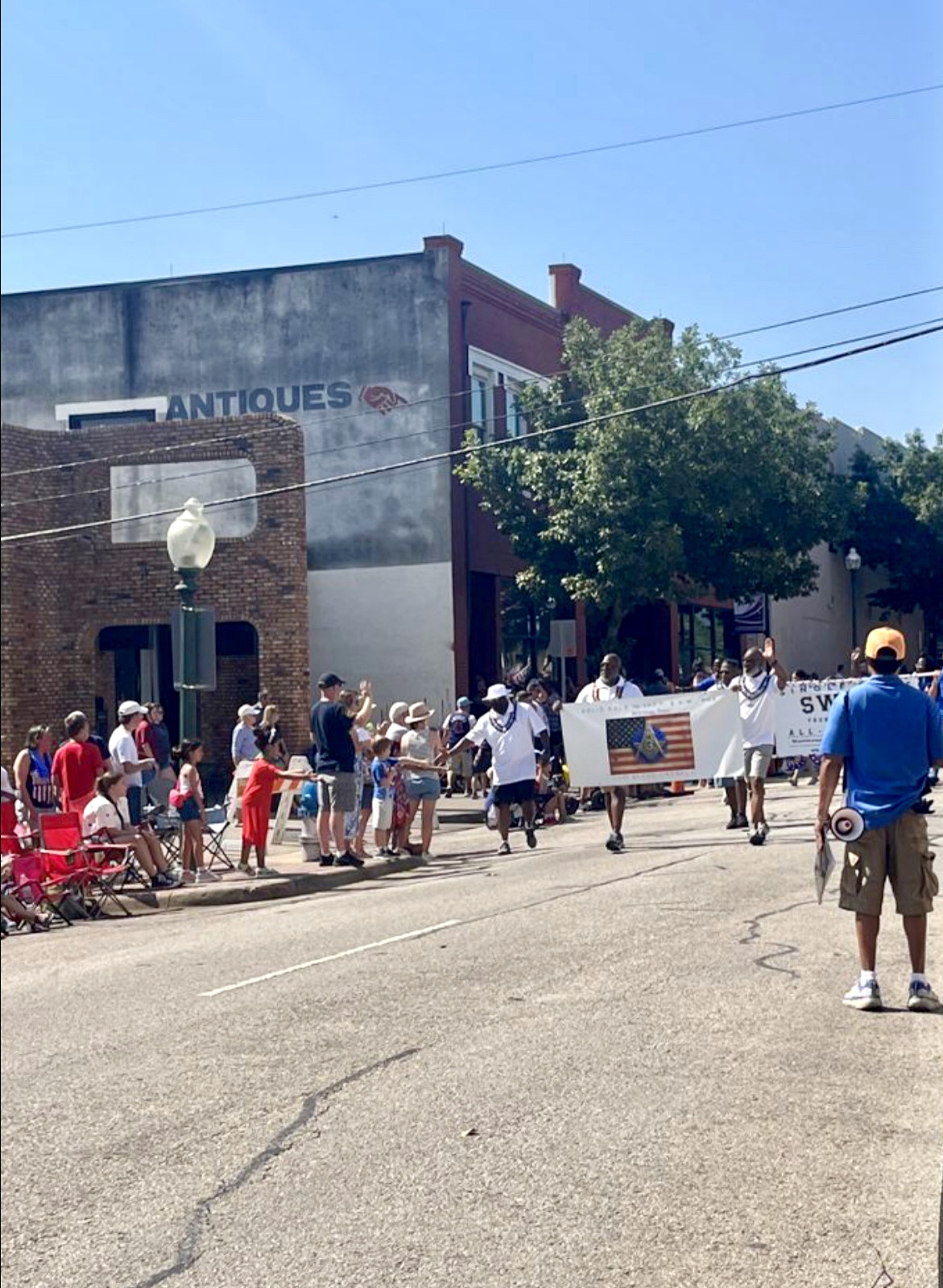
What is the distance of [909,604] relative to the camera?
3.49 m

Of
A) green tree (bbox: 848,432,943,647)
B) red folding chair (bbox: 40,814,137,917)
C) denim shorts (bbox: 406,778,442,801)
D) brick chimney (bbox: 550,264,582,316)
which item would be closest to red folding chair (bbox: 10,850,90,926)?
red folding chair (bbox: 40,814,137,917)

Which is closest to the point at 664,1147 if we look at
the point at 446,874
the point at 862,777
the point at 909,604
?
the point at 862,777

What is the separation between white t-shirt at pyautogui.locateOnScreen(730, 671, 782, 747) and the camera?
3.68 m

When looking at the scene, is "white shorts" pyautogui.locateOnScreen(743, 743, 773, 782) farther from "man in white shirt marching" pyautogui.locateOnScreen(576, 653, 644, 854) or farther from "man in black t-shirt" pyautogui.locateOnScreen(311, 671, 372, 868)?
"man in black t-shirt" pyautogui.locateOnScreen(311, 671, 372, 868)

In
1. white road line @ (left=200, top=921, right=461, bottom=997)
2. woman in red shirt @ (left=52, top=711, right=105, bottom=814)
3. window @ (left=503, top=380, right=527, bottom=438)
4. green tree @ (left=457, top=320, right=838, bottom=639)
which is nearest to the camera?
woman in red shirt @ (left=52, top=711, right=105, bottom=814)

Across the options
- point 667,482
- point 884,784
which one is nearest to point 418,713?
point 667,482

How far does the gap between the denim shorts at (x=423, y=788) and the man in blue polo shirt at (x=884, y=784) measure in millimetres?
2131

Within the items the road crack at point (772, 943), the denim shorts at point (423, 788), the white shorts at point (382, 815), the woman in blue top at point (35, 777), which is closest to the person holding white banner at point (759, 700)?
the woman in blue top at point (35, 777)

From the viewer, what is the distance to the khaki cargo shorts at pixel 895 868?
5.54 metres

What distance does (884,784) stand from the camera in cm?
508

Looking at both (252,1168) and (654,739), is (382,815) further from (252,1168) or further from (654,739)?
(252,1168)

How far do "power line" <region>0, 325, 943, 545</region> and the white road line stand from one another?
3781mm

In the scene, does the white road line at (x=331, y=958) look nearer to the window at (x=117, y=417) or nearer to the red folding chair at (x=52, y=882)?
the red folding chair at (x=52, y=882)

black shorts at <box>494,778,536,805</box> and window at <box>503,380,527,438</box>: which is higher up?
window at <box>503,380,527,438</box>
